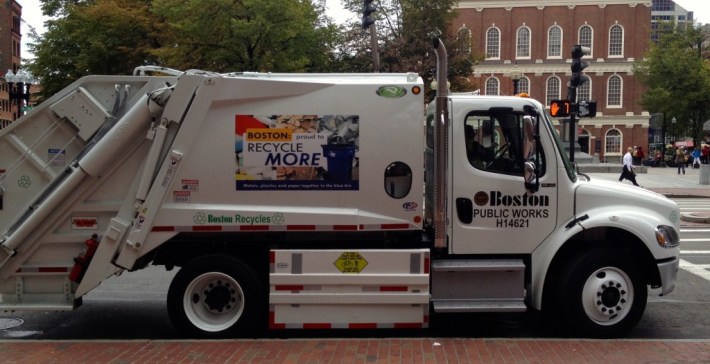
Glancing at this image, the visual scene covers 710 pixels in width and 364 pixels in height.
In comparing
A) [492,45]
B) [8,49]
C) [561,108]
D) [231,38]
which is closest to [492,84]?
[492,45]

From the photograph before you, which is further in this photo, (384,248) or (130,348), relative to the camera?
(384,248)

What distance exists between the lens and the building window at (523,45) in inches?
2677

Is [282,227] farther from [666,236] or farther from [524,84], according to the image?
[524,84]

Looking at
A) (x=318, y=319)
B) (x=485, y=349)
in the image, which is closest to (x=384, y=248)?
(x=318, y=319)

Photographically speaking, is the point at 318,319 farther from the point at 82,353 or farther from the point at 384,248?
A: the point at 82,353

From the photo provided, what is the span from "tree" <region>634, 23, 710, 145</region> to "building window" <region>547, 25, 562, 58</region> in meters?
10.7

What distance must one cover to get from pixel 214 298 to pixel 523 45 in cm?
6555

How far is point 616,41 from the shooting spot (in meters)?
67.2

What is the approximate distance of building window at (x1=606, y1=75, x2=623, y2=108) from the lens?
Answer: 6819cm

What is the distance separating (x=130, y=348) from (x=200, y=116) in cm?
223

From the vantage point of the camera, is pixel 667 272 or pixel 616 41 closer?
pixel 667 272

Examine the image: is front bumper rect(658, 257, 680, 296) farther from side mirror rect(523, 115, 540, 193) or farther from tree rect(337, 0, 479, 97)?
tree rect(337, 0, 479, 97)

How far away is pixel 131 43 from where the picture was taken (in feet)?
116

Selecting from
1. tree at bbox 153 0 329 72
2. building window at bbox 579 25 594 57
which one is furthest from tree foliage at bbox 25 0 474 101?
building window at bbox 579 25 594 57
